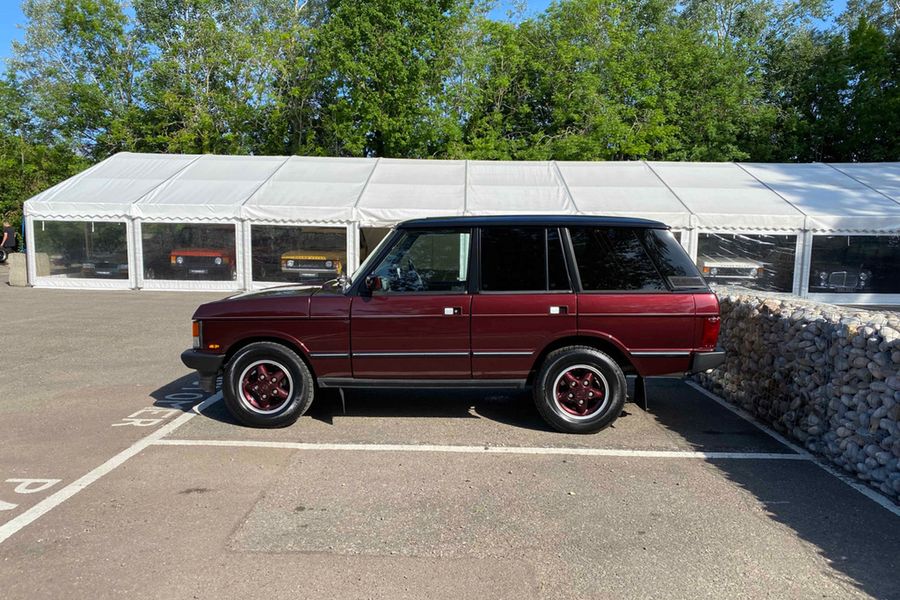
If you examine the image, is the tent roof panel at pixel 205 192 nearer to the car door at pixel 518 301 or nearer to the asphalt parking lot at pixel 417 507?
the asphalt parking lot at pixel 417 507

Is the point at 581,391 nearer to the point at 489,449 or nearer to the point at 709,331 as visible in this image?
the point at 489,449

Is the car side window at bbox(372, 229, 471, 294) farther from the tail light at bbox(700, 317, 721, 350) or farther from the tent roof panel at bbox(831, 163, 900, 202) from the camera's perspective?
the tent roof panel at bbox(831, 163, 900, 202)

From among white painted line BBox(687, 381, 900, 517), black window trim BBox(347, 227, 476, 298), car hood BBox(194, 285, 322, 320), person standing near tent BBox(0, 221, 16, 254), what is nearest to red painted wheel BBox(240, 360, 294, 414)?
car hood BBox(194, 285, 322, 320)

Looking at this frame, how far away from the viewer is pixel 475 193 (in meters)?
17.4

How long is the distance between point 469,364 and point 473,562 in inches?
93.6

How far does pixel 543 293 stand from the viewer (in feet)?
18.1

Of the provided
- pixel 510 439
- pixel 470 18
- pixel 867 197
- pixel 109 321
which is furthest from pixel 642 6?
pixel 510 439

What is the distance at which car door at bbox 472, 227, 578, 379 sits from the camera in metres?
5.46

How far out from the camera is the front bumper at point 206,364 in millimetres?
5648

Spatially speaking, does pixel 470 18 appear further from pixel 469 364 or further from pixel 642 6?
pixel 469 364

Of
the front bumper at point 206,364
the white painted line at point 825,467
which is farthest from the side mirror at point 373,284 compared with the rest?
the white painted line at point 825,467

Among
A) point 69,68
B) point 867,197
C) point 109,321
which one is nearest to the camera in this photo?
point 109,321

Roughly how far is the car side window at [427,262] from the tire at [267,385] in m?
1.15

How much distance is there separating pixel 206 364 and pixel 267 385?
0.60 m
